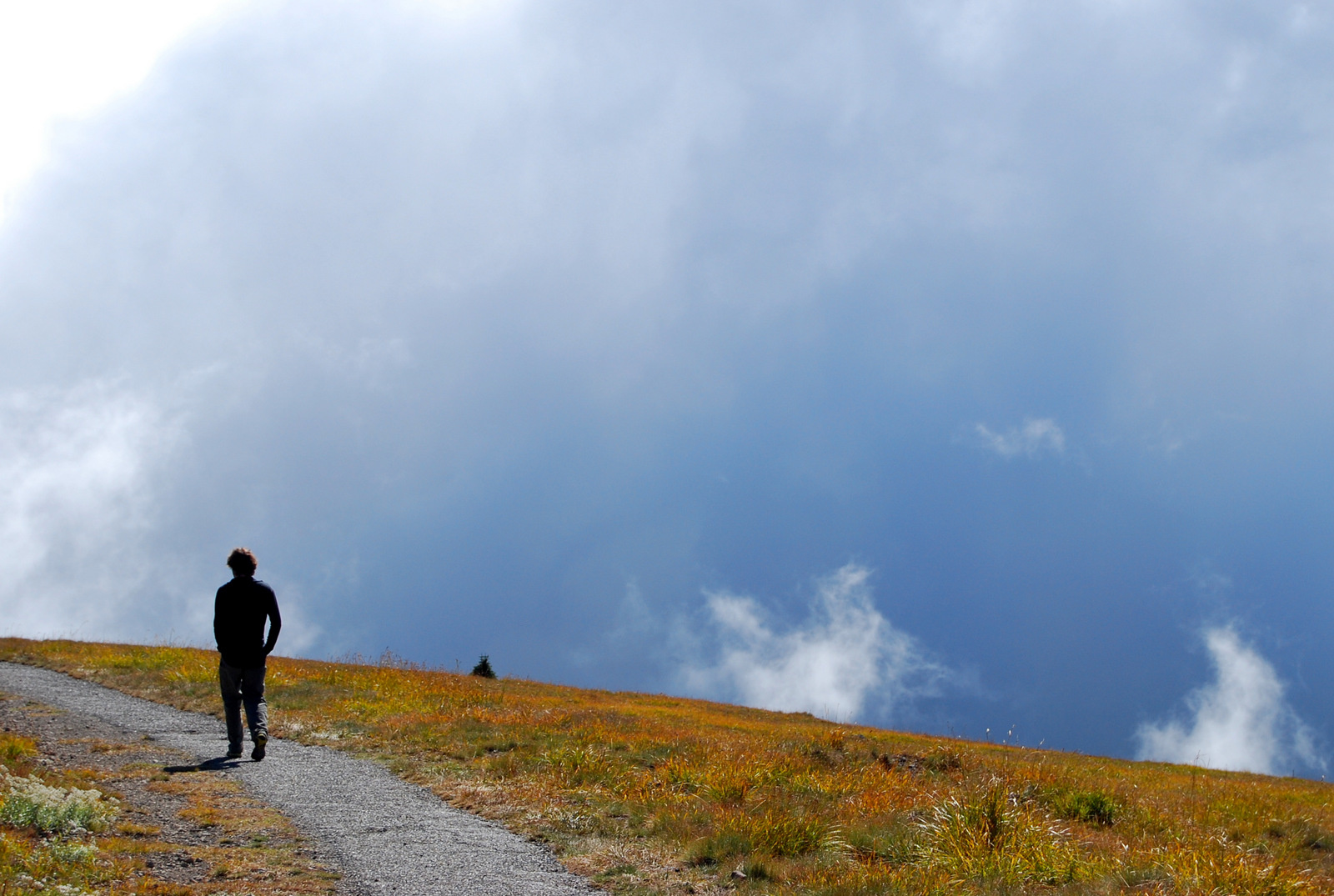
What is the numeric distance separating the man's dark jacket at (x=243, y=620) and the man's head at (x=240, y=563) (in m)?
0.09

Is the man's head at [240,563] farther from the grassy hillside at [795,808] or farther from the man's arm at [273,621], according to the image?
the grassy hillside at [795,808]

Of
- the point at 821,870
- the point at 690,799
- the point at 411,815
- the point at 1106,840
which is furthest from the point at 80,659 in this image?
the point at 1106,840

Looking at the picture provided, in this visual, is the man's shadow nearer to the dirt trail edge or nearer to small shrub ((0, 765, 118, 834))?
the dirt trail edge

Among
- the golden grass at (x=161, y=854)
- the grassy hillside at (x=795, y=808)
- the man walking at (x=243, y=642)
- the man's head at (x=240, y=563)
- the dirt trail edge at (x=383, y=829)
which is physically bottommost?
the golden grass at (x=161, y=854)

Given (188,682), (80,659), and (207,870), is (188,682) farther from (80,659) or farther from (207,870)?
(207,870)

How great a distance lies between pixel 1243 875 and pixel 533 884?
6.48 m

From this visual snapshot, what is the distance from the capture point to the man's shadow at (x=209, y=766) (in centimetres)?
1079

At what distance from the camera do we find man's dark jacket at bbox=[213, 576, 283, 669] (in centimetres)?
1179

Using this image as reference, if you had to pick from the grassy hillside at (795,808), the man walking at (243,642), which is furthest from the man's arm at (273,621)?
the grassy hillside at (795,808)

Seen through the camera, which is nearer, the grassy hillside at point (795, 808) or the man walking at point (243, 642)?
the grassy hillside at point (795, 808)

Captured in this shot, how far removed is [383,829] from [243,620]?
192 inches

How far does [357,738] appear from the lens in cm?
1422

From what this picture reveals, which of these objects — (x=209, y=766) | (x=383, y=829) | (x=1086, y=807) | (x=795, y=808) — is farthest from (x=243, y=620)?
(x=1086, y=807)

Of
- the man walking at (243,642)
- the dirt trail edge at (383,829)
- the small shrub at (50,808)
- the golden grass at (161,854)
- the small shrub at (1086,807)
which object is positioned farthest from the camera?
→ the man walking at (243,642)
